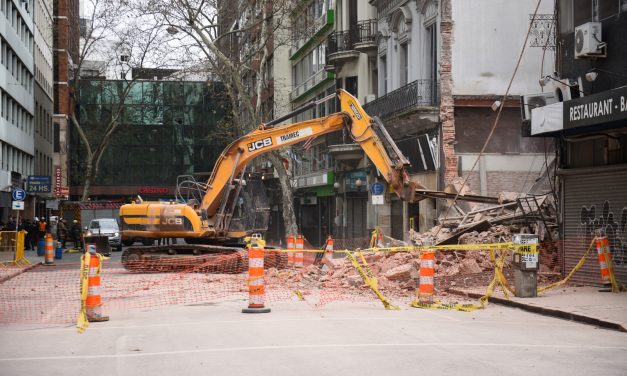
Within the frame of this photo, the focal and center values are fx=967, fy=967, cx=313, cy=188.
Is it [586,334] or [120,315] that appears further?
[120,315]

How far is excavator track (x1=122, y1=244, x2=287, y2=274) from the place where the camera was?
2494 cm

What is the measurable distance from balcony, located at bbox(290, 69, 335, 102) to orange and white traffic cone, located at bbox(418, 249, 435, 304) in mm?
31727

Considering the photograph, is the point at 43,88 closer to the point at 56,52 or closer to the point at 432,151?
the point at 56,52

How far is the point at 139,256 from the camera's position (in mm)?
26969

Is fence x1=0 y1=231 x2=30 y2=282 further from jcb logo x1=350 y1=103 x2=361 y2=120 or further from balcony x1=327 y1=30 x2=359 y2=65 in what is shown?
balcony x1=327 y1=30 x2=359 y2=65

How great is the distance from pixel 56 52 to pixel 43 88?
409 inches

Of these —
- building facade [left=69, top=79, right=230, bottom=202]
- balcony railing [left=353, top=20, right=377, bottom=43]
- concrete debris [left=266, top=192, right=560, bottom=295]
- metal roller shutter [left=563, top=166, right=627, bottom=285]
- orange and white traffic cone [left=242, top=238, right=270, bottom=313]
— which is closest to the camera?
orange and white traffic cone [left=242, top=238, right=270, bottom=313]

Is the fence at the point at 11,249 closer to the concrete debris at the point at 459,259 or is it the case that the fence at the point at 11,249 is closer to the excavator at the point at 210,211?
the excavator at the point at 210,211

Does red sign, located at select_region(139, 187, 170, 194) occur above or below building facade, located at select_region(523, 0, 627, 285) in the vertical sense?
above

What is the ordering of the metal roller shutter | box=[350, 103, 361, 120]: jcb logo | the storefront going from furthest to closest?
box=[350, 103, 361, 120]: jcb logo → the metal roller shutter → the storefront

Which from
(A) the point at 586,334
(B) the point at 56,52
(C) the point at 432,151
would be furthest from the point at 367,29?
(B) the point at 56,52

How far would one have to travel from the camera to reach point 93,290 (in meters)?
13.7

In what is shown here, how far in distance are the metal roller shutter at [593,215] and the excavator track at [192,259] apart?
769 cm

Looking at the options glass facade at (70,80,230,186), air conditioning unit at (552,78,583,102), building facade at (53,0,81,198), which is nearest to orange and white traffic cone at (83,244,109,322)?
Result: air conditioning unit at (552,78,583,102)
